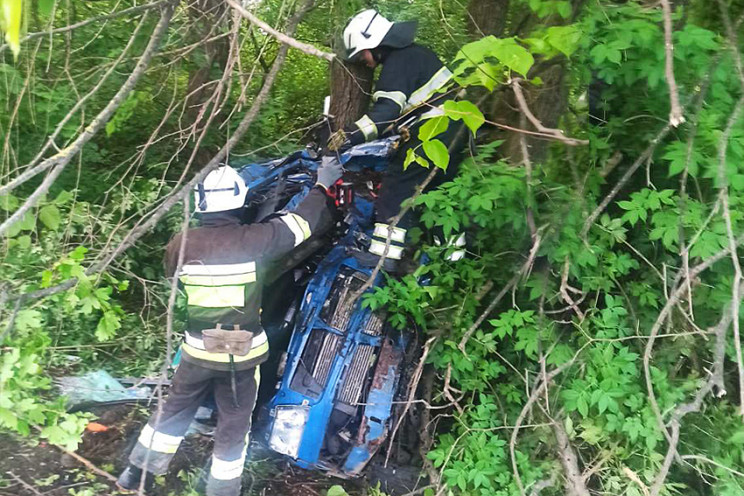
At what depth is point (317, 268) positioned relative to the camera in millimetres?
3158

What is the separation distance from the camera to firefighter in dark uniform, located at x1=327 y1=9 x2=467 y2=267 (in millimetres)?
3045

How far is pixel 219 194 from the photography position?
2.65 m

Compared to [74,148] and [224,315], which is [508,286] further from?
[74,148]

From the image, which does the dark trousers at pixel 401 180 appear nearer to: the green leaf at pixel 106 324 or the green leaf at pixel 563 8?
the green leaf at pixel 563 8

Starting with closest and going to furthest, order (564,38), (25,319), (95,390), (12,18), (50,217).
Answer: (12,18) → (564,38) → (25,319) → (50,217) → (95,390)

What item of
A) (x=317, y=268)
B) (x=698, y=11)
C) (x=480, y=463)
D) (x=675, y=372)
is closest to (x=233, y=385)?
(x=317, y=268)

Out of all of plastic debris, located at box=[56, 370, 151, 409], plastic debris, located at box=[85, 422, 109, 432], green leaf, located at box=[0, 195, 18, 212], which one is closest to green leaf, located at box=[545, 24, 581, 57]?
green leaf, located at box=[0, 195, 18, 212]

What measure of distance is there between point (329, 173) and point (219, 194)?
57 centimetres

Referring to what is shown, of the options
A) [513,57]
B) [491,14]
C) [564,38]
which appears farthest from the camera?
[491,14]

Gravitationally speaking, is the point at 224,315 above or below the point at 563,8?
below

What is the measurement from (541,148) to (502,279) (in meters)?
0.74

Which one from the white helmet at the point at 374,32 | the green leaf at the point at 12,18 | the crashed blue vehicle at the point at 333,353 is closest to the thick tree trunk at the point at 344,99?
the white helmet at the point at 374,32

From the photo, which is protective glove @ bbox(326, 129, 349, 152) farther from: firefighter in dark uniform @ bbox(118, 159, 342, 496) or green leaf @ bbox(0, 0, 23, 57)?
green leaf @ bbox(0, 0, 23, 57)

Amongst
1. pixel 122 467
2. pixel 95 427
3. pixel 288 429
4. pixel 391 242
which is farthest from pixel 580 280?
pixel 95 427
